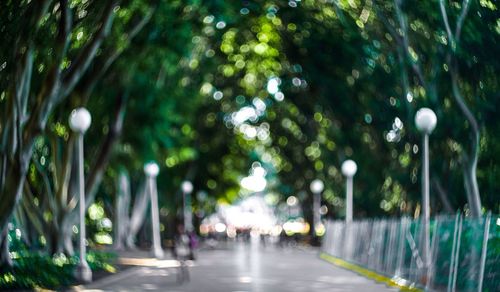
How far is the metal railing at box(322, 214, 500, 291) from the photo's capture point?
48.0 feet

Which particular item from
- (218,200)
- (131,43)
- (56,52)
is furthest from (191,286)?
(218,200)

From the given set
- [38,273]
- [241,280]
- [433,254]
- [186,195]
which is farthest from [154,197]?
[433,254]

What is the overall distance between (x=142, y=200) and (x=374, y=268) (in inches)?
768

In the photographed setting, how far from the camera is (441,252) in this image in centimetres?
1808

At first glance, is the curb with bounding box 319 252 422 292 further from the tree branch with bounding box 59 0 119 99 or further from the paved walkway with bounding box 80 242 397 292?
the tree branch with bounding box 59 0 119 99

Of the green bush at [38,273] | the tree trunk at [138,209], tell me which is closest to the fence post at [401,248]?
the green bush at [38,273]

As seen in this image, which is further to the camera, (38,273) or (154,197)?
(154,197)

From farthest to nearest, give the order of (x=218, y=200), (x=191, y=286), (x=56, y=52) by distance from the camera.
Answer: (x=218, y=200)
(x=191, y=286)
(x=56, y=52)

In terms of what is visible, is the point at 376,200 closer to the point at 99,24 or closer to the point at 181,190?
the point at 181,190

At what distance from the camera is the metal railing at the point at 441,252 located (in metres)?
14.6

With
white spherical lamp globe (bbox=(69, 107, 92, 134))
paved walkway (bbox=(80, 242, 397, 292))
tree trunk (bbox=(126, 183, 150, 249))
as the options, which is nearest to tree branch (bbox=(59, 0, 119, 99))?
white spherical lamp globe (bbox=(69, 107, 92, 134))

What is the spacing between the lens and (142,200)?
42844mm

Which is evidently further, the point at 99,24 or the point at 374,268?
the point at 374,268

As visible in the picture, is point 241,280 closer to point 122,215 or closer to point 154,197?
point 154,197
